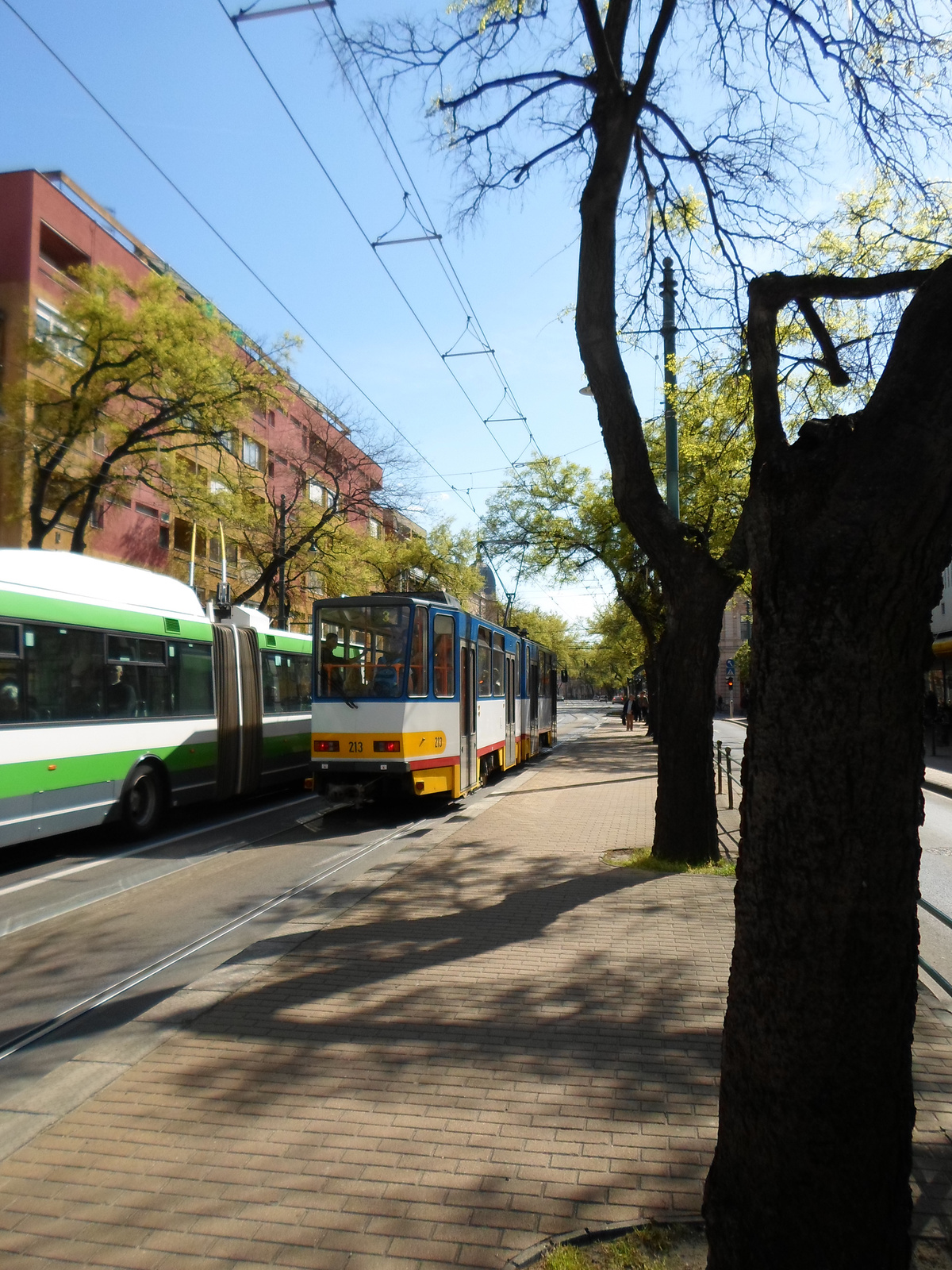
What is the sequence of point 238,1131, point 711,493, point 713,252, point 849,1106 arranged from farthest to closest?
point 711,493
point 713,252
point 238,1131
point 849,1106

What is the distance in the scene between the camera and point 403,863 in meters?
9.82

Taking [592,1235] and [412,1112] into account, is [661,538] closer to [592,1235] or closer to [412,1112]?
[412,1112]

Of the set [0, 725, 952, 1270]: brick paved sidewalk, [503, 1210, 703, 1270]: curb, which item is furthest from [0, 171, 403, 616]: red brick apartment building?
[503, 1210, 703, 1270]: curb

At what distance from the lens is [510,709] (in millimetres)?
20953

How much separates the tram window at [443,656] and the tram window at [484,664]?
180 cm

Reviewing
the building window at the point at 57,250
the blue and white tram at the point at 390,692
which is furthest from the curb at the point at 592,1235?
the building window at the point at 57,250

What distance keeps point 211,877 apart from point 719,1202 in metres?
7.69

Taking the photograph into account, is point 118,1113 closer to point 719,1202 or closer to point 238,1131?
point 238,1131

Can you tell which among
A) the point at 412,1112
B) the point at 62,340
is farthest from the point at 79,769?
the point at 62,340

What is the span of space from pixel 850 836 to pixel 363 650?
11446mm

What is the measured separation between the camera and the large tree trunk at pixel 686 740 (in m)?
9.29

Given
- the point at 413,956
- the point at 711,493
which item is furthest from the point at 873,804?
the point at 711,493

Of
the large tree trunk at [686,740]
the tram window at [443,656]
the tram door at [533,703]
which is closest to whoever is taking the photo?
the large tree trunk at [686,740]

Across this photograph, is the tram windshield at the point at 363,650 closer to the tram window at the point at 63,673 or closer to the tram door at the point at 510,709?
the tram window at the point at 63,673
